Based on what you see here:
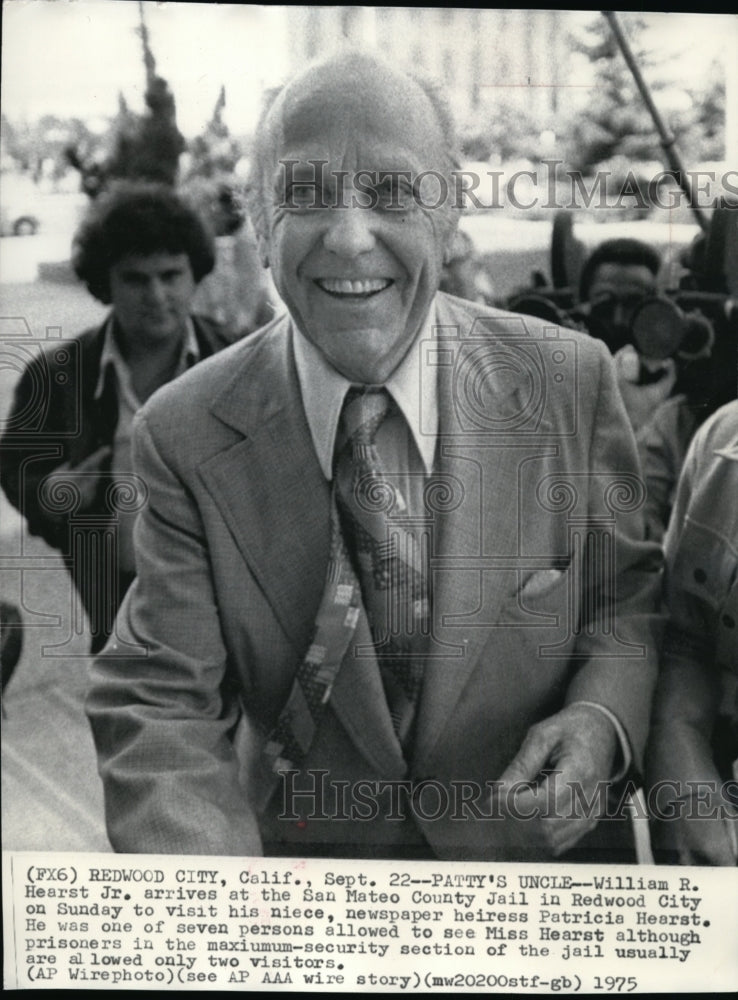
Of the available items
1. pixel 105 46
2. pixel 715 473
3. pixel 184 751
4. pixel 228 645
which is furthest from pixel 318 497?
pixel 105 46

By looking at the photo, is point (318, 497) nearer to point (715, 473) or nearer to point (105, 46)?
point (715, 473)

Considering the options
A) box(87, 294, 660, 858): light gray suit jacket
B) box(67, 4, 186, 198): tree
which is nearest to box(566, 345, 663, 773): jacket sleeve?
box(87, 294, 660, 858): light gray suit jacket

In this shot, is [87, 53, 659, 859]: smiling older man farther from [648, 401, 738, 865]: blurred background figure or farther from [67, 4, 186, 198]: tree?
[67, 4, 186, 198]: tree

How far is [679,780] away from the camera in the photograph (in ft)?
9.30

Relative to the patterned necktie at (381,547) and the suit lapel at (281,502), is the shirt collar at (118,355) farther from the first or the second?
the patterned necktie at (381,547)

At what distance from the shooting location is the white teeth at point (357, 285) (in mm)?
2738

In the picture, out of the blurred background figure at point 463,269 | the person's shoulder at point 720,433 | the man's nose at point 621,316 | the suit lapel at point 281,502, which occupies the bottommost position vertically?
the suit lapel at point 281,502

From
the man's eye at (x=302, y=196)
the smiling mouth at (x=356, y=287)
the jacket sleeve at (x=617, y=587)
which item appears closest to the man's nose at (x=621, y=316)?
the jacket sleeve at (x=617, y=587)

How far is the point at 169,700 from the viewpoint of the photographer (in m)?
2.83

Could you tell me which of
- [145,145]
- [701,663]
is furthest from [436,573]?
[145,145]

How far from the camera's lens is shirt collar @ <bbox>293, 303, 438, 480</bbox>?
2787 millimetres

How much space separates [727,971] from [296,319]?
1613 millimetres

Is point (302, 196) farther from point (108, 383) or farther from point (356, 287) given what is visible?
point (108, 383)

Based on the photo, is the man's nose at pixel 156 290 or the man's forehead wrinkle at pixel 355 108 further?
the man's nose at pixel 156 290
